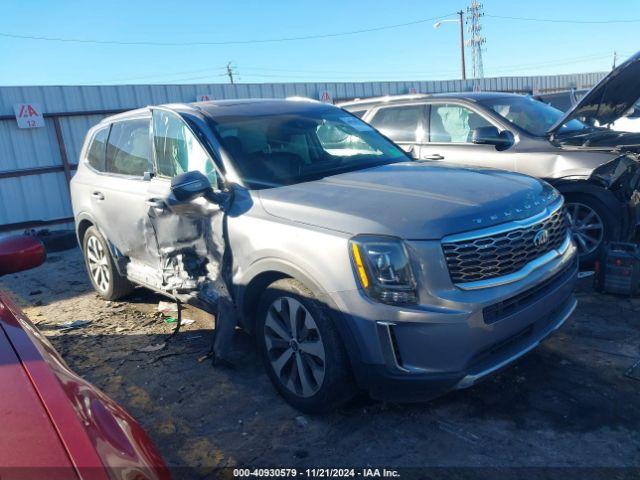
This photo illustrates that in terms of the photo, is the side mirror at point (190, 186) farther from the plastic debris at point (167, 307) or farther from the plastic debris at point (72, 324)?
the plastic debris at point (72, 324)

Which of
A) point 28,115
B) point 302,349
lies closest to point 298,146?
point 302,349

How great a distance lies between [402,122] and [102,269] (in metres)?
4.03

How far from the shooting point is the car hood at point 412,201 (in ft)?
8.74

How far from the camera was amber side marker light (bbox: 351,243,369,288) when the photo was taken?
2.61 metres

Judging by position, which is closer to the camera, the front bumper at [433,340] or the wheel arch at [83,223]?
the front bumper at [433,340]

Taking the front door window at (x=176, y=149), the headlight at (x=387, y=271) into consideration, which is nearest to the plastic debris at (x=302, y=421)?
the headlight at (x=387, y=271)

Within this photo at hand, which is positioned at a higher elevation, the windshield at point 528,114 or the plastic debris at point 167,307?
the windshield at point 528,114

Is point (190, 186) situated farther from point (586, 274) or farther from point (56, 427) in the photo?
point (586, 274)

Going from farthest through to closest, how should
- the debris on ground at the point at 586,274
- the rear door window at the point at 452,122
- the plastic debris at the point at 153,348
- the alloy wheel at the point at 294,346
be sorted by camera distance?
the rear door window at the point at 452,122 < the debris on ground at the point at 586,274 < the plastic debris at the point at 153,348 < the alloy wheel at the point at 294,346

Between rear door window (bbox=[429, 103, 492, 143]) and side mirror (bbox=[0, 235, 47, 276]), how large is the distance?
4.98 m

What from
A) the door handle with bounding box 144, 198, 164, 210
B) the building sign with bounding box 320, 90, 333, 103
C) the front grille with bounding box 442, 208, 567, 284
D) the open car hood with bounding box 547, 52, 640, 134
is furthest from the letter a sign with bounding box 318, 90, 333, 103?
the front grille with bounding box 442, 208, 567, 284

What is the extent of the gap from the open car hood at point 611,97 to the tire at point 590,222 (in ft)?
2.64

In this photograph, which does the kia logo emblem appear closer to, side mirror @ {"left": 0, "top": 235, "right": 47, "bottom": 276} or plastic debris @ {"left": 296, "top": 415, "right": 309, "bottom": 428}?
plastic debris @ {"left": 296, "top": 415, "right": 309, "bottom": 428}

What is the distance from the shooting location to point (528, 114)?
6.23 m
